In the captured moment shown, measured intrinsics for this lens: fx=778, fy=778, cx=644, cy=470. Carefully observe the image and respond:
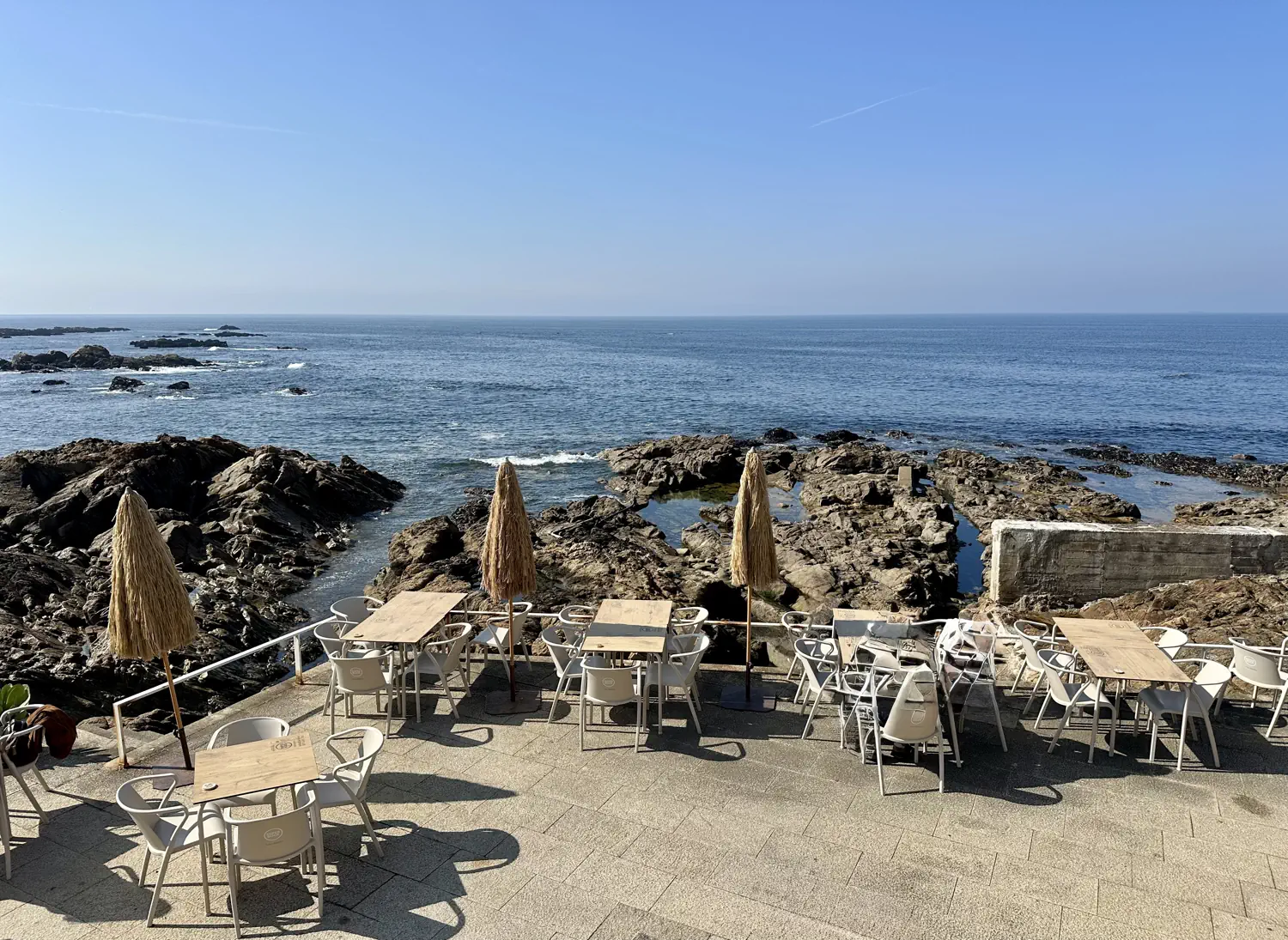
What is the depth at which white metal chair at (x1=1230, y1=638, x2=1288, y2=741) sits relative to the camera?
7.41 metres

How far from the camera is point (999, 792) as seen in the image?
6.50 metres

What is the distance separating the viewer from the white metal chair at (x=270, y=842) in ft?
16.5

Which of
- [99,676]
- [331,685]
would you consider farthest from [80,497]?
[331,685]

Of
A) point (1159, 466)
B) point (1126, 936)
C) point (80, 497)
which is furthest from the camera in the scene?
point (1159, 466)

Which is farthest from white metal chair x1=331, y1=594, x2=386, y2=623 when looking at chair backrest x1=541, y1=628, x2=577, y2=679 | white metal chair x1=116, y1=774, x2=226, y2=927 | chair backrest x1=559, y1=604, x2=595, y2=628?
white metal chair x1=116, y1=774, x2=226, y2=927

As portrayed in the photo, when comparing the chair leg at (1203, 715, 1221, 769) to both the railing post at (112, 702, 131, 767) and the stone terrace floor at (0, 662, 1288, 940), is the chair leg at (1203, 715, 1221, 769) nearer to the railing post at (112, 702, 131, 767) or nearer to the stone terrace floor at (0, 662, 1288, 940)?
the stone terrace floor at (0, 662, 1288, 940)

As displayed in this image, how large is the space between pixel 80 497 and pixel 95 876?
22.0 metres

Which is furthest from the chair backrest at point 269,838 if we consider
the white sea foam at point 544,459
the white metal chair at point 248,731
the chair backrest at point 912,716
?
the white sea foam at point 544,459

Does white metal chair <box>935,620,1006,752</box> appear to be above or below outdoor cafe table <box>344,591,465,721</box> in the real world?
below

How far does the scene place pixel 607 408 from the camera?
5938 cm

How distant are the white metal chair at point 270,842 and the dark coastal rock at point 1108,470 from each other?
37.4m

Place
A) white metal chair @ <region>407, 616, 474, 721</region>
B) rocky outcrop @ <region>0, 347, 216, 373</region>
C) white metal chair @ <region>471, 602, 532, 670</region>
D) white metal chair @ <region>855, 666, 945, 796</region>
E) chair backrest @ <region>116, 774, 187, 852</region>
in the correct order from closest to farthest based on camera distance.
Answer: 1. chair backrest @ <region>116, 774, 187, 852</region>
2. white metal chair @ <region>855, 666, 945, 796</region>
3. white metal chair @ <region>407, 616, 474, 721</region>
4. white metal chair @ <region>471, 602, 532, 670</region>
5. rocky outcrop @ <region>0, 347, 216, 373</region>

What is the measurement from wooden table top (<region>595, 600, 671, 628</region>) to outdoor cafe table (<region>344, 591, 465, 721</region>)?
1.77 metres

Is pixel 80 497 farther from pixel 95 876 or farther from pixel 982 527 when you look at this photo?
pixel 982 527
